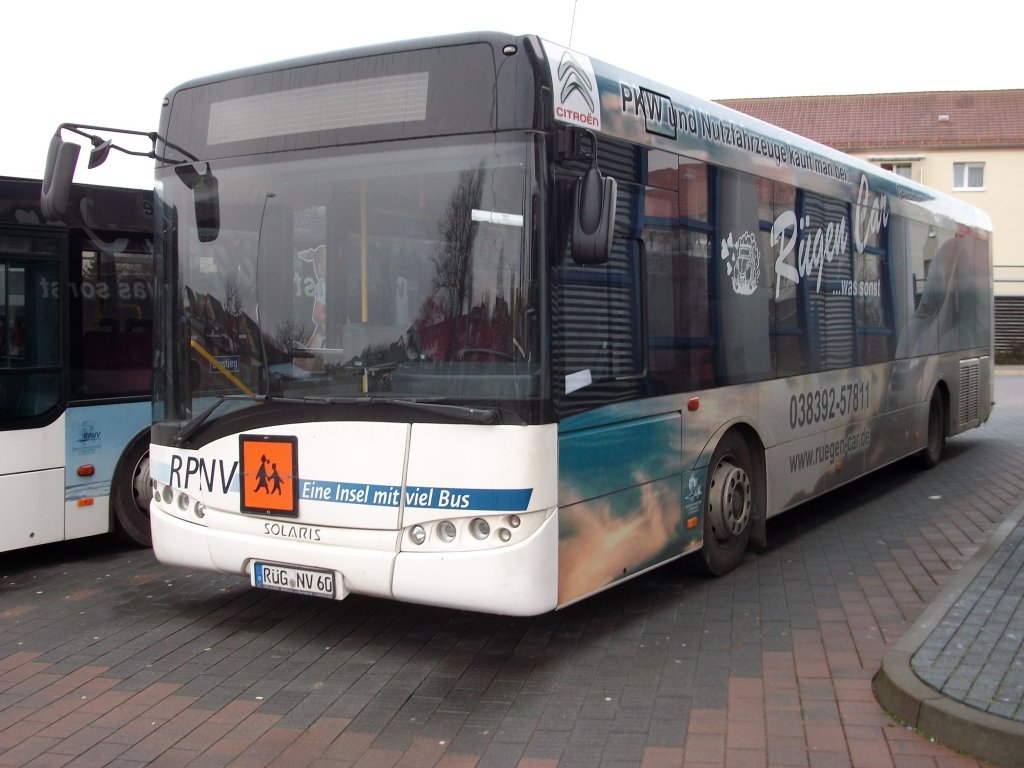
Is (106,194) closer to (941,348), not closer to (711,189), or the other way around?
(711,189)

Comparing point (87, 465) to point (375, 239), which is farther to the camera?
point (87, 465)

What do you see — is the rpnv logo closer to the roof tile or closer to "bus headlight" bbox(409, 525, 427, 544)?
"bus headlight" bbox(409, 525, 427, 544)

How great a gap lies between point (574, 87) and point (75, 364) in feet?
14.2

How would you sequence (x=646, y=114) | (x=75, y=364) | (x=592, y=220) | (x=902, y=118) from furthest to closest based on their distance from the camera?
1. (x=902, y=118)
2. (x=75, y=364)
3. (x=646, y=114)
4. (x=592, y=220)

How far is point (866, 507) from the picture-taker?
10.1 m

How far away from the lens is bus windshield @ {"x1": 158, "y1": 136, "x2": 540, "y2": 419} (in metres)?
5.24

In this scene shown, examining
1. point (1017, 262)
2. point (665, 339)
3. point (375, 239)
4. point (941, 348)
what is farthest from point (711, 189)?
point (1017, 262)

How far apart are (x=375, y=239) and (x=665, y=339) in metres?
1.84

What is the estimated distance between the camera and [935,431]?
12.3m

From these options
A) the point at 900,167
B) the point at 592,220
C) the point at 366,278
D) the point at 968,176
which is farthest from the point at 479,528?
the point at 968,176

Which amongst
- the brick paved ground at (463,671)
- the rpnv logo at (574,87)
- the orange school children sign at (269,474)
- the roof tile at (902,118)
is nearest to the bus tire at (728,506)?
the brick paved ground at (463,671)

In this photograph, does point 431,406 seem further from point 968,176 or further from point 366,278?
point 968,176

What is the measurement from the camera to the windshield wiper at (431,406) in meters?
5.19

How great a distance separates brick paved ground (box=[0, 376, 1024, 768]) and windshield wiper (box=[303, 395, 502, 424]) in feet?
4.26
